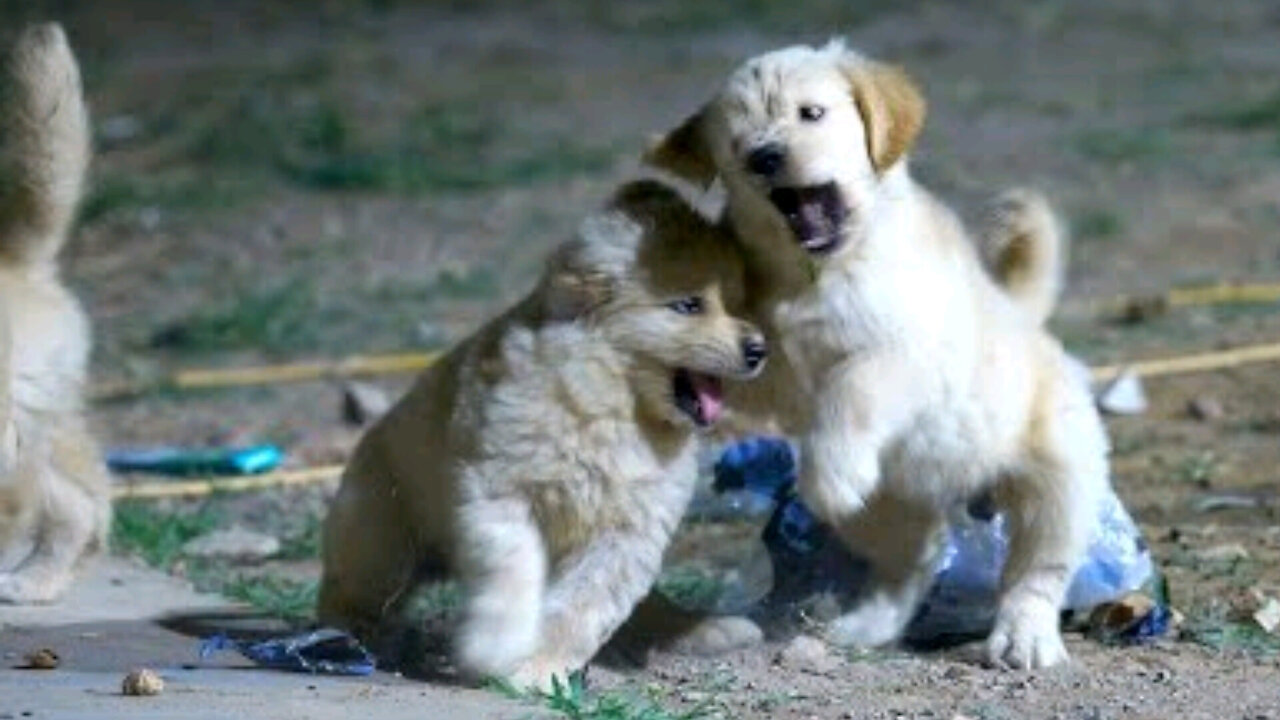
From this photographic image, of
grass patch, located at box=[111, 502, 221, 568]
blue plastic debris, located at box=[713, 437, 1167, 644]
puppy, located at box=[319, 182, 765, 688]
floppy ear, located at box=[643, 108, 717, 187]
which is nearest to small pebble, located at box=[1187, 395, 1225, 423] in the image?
blue plastic debris, located at box=[713, 437, 1167, 644]

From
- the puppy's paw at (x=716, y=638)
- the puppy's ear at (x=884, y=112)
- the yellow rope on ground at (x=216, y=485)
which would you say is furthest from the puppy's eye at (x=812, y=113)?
the yellow rope on ground at (x=216, y=485)

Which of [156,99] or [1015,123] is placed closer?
[1015,123]

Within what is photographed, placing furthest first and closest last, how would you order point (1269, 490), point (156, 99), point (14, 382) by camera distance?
1. point (156, 99)
2. point (1269, 490)
3. point (14, 382)

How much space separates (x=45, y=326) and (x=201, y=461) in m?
1.89

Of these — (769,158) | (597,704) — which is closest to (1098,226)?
(769,158)

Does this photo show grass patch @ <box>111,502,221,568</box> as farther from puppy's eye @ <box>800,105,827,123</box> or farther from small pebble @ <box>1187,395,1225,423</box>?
small pebble @ <box>1187,395,1225,423</box>

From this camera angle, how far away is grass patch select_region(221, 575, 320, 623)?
8469mm

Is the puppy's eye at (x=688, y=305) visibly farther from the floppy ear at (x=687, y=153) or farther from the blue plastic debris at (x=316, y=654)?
the blue plastic debris at (x=316, y=654)

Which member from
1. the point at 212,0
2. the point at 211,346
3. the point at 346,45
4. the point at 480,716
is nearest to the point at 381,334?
the point at 211,346

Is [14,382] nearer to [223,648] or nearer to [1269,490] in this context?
[223,648]

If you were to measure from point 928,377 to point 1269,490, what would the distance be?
2355mm

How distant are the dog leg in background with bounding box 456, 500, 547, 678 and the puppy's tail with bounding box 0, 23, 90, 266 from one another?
1.96 meters

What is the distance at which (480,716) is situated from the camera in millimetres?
6957

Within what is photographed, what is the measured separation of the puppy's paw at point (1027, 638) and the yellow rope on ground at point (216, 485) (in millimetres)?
2926
